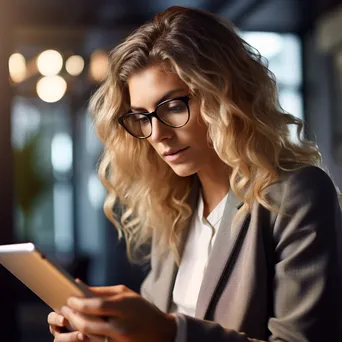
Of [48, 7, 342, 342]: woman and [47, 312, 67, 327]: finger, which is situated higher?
[48, 7, 342, 342]: woman

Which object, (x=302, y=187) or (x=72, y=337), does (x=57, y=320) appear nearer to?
(x=72, y=337)

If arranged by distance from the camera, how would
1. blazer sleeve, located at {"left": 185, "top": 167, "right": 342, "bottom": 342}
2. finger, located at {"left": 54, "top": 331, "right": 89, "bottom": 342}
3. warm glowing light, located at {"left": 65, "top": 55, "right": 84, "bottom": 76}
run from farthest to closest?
warm glowing light, located at {"left": 65, "top": 55, "right": 84, "bottom": 76} < blazer sleeve, located at {"left": 185, "top": 167, "right": 342, "bottom": 342} < finger, located at {"left": 54, "top": 331, "right": 89, "bottom": 342}

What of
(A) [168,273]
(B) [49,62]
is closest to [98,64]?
(B) [49,62]

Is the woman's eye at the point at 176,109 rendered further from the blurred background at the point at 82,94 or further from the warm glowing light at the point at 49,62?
the warm glowing light at the point at 49,62

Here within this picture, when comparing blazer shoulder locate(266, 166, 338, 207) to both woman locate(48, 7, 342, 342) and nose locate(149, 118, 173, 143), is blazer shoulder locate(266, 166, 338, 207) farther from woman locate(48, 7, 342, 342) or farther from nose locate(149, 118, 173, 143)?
nose locate(149, 118, 173, 143)

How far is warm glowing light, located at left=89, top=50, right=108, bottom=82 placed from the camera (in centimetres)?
830

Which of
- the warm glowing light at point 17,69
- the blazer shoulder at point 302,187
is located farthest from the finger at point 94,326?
the warm glowing light at point 17,69

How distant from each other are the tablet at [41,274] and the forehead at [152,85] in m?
0.60

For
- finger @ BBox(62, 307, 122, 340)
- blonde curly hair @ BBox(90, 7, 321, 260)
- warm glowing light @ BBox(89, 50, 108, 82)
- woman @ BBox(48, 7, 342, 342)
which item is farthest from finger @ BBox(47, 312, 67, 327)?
warm glowing light @ BBox(89, 50, 108, 82)

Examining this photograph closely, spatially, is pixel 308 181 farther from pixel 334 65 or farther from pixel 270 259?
pixel 334 65

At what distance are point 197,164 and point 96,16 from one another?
6.07 m

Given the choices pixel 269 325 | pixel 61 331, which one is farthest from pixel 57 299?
pixel 269 325

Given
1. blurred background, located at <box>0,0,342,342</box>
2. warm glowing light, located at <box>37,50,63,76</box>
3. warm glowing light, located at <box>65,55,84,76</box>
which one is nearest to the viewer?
warm glowing light, located at <box>37,50,63,76</box>

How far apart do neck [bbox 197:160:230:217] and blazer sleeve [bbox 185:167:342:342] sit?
0.32 m
